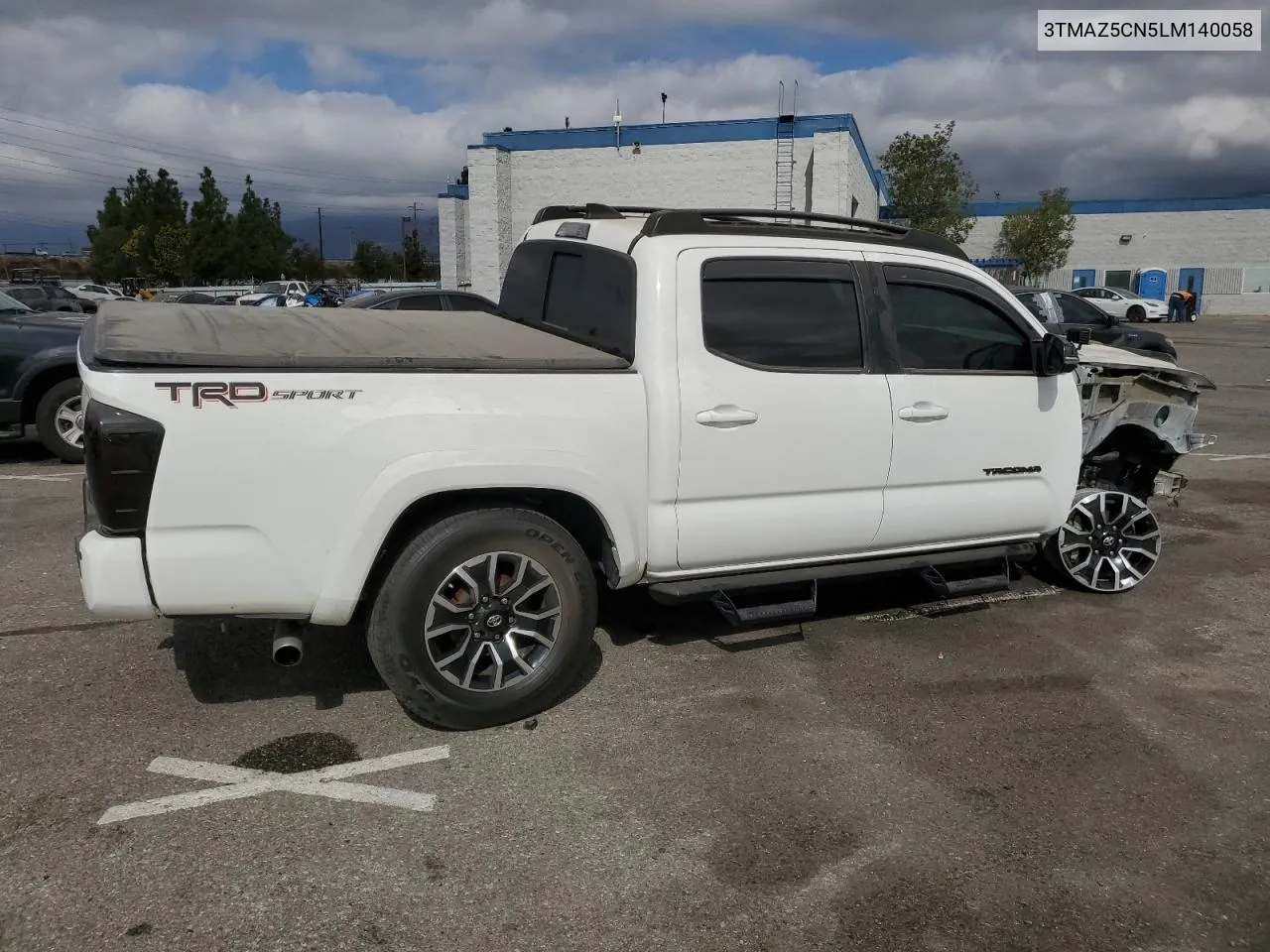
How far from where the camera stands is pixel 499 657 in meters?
3.94

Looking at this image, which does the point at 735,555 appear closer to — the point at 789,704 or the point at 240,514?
the point at 789,704

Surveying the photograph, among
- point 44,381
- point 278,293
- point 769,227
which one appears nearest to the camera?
point 769,227

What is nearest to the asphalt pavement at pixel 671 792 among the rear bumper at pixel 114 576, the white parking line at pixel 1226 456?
the rear bumper at pixel 114 576

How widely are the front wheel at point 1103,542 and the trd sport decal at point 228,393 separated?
440 centimetres

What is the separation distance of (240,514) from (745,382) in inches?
82.3

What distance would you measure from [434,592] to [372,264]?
306ft

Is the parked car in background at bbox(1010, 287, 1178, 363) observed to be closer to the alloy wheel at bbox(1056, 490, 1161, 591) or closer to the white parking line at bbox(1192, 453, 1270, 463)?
the white parking line at bbox(1192, 453, 1270, 463)

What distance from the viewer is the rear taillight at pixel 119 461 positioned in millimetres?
3215

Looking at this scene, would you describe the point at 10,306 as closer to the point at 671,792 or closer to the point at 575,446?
the point at 575,446

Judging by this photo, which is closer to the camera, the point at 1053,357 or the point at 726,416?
the point at 726,416

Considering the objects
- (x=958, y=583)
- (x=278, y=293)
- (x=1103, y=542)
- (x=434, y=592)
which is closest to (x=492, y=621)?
(x=434, y=592)

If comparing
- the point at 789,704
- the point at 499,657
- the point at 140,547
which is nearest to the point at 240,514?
the point at 140,547

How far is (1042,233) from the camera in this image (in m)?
47.5

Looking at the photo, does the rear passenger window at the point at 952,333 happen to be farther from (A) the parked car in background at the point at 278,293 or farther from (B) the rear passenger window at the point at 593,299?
(A) the parked car in background at the point at 278,293
